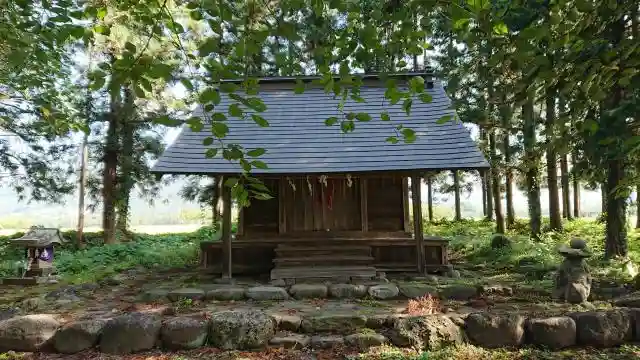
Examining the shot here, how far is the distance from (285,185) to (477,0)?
28.7 ft

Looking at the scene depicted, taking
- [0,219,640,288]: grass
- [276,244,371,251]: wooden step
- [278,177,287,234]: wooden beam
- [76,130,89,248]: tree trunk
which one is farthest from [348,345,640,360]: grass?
[76,130,89,248]: tree trunk

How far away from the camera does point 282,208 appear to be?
10.3m

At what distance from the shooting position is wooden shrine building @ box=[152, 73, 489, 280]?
8.95m

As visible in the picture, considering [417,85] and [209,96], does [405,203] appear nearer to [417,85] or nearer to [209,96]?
[417,85]

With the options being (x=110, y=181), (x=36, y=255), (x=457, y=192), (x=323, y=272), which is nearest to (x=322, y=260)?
(x=323, y=272)

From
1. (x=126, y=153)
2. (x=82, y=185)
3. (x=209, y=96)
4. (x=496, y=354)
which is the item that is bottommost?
(x=496, y=354)

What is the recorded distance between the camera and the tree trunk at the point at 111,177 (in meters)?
17.0

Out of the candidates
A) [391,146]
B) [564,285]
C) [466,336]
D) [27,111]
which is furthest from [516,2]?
[27,111]

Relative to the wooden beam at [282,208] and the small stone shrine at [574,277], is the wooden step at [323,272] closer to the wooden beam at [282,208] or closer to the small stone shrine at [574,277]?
the wooden beam at [282,208]

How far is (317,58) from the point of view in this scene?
2.17 metres

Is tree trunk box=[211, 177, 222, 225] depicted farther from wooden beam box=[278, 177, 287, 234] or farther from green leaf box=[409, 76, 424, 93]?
green leaf box=[409, 76, 424, 93]

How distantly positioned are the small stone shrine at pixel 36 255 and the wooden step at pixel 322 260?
223 inches

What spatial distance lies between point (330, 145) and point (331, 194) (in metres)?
1.34

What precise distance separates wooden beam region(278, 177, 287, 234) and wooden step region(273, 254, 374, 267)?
3.30 feet
